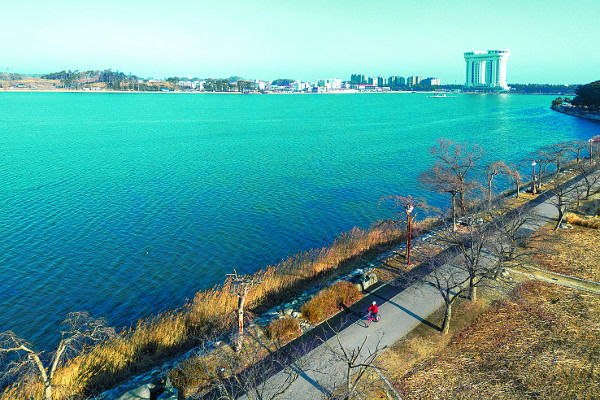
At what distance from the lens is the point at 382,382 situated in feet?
46.9

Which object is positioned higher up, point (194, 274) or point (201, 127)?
point (201, 127)

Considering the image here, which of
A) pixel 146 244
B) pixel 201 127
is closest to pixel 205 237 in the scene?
pixel 146 244

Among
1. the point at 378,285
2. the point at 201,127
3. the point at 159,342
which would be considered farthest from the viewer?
the point at 201,127

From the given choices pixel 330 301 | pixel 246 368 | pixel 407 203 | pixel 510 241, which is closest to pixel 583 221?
pixel 510 241

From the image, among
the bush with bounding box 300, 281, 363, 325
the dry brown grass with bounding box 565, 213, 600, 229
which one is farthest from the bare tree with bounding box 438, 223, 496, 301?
the dry brown grass with bounding box 565, 213, 600, 229

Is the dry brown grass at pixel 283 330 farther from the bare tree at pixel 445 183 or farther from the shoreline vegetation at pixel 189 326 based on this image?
the bare tree at pixel 445 183

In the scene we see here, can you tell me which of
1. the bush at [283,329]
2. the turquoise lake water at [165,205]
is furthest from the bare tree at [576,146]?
the bush at [283,329]

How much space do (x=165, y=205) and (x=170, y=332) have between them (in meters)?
22.6

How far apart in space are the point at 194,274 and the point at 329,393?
15.3 m

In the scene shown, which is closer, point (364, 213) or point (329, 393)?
point (329, 393)

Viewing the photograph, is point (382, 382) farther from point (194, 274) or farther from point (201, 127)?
point (201, 127)

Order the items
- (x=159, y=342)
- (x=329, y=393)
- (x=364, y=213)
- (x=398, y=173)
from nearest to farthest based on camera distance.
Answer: (x=329, y=393)
(x=159, y=342)
(x=364, y=213)
(x=398, y=173)

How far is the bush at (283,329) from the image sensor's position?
17.3m

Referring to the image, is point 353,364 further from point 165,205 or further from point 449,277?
point 165,205
